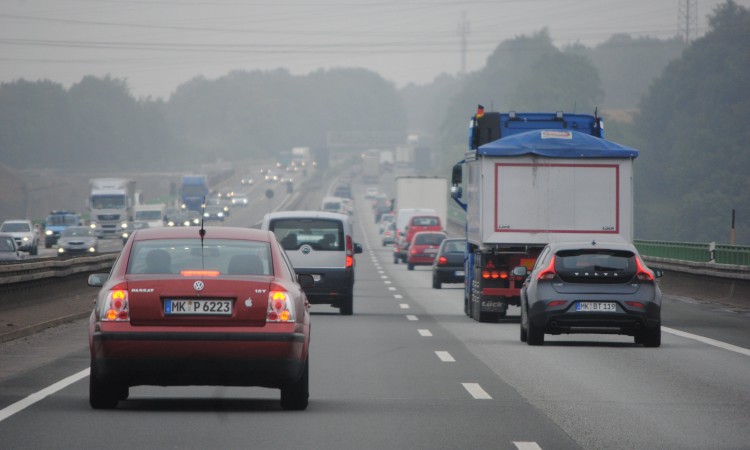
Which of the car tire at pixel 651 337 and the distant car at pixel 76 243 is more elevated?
the car tire at pixel 651 337

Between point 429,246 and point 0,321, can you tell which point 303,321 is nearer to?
point 0,321

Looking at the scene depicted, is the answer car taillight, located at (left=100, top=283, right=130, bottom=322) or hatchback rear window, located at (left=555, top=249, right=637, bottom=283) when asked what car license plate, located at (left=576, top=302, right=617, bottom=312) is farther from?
car taillight, located at (left=100, top=283, right=130, bottom=322)

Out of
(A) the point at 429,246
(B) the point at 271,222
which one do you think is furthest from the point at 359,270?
(B) the point at 271,222

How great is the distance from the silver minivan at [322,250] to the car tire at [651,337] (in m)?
7.66

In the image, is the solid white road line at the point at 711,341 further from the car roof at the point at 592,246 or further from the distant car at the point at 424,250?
the distant car at the point at 424,250

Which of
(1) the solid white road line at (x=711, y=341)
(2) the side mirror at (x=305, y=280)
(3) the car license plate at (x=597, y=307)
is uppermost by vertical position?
(2) the side mirror at (x=305, y=280)

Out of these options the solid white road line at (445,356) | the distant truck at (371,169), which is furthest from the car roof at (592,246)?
the distant truck at (371,169)

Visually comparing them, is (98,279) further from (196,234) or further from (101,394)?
(101,394)

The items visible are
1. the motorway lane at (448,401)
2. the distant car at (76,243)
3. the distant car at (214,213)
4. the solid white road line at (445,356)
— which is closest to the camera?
the motorway lane at (448,401)

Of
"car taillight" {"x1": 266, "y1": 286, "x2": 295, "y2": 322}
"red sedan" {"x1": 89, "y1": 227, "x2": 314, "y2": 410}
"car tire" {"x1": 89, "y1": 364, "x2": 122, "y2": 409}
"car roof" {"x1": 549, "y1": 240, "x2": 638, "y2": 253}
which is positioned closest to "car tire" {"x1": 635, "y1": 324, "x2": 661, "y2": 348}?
"car roof" {"x1": 549, "y1": 240, "x2": 638, "y2": 253}

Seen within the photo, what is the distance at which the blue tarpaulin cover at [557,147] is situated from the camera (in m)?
22.8

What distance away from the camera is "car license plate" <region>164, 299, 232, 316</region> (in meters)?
10.9

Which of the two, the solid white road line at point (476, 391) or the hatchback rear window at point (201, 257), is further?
the solid white road line at point (476, 391)

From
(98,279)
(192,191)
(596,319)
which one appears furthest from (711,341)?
(192,191)
